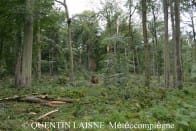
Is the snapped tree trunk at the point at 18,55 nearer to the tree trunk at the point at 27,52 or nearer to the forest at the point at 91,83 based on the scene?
the forest at the point at 91,83

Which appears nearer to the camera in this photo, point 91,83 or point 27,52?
point 27,52

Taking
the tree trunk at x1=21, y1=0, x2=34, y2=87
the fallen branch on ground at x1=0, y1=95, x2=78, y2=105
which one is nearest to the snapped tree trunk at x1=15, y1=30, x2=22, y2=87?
the tree trunk at x1=21, y1=0, x2=34, y2=87

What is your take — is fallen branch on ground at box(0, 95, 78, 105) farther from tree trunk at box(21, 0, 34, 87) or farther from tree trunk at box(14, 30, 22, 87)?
tree trunk at box(14, 30, 22, 87)

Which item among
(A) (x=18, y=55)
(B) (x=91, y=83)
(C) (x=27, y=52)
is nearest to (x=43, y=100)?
(C) (x=27, y=52)

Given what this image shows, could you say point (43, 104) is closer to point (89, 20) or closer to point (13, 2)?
point (13, 2)

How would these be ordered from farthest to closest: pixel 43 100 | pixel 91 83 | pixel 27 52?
pixel 91 83, pixel 27 52, pixel 43 100

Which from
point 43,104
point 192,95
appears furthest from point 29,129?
point 192,95

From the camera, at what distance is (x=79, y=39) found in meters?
39.8

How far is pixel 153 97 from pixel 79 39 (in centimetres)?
3088

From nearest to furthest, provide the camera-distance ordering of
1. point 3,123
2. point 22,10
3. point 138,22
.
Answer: point 3,123
point 22,10
point 138,22

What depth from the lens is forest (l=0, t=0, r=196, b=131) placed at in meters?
5.95

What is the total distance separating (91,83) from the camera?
18.2 metres

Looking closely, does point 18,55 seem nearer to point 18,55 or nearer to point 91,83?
point 18,55

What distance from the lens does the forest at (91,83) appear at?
234 inches
